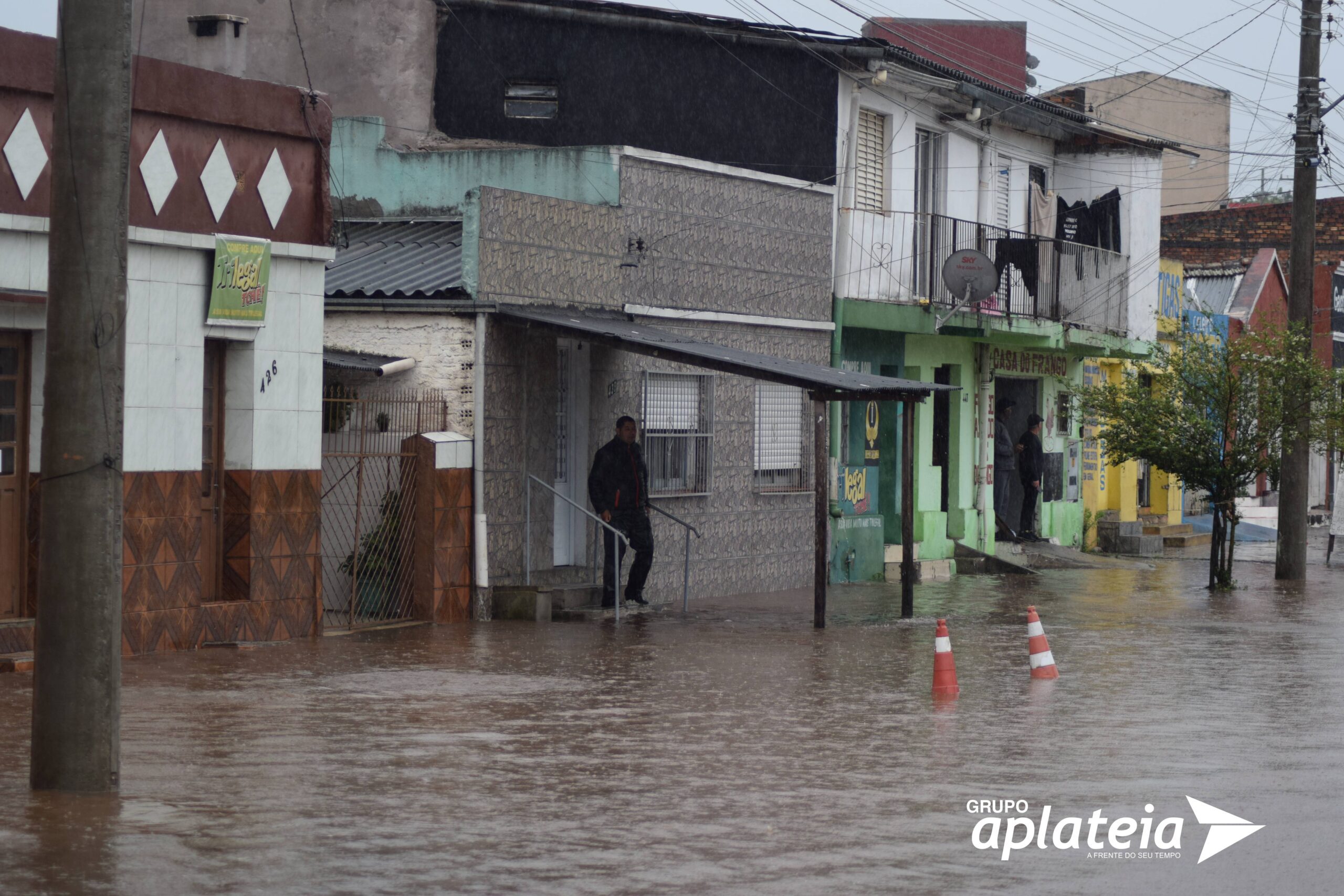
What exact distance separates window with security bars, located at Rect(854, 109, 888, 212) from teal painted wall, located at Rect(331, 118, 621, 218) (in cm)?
539

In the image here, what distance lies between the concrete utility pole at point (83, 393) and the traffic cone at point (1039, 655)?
24.5 feet

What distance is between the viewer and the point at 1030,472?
3006 centimetres

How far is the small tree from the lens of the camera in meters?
23.0

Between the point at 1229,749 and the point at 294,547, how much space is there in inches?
326

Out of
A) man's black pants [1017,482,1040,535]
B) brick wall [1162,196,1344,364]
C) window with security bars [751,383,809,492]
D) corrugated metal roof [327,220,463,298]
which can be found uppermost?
brick wall [1162,196,1344,364]

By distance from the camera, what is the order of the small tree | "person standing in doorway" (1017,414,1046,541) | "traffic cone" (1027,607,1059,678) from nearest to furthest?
"traffic cone" (1027,607,1059,678) < the small tree < "person standing in doorway" (1017,414,1046,541)

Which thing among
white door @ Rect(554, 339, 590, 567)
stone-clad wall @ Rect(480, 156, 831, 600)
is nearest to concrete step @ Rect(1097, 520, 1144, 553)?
stone-clad wall @ Rect(480, 156, 831, 600)

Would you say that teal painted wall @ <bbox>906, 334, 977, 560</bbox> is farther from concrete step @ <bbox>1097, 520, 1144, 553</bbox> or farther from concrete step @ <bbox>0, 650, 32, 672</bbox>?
concrete step @ <bbox>0, 650, 32, 672</bbox>

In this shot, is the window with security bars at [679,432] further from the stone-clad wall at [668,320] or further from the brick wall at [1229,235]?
the brick wall at [1229,235]

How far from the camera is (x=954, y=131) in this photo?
2695 cm

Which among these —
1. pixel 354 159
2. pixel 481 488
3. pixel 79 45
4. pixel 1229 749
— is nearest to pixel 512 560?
pixel 481 488

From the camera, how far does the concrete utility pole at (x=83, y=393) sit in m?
8.10

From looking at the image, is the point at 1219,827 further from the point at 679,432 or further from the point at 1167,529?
the point at 1167,529

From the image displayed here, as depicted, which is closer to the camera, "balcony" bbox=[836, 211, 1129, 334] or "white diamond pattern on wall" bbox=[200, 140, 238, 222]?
"white diamond pattern on wall" bbox=[200, 140, 238, 222]
